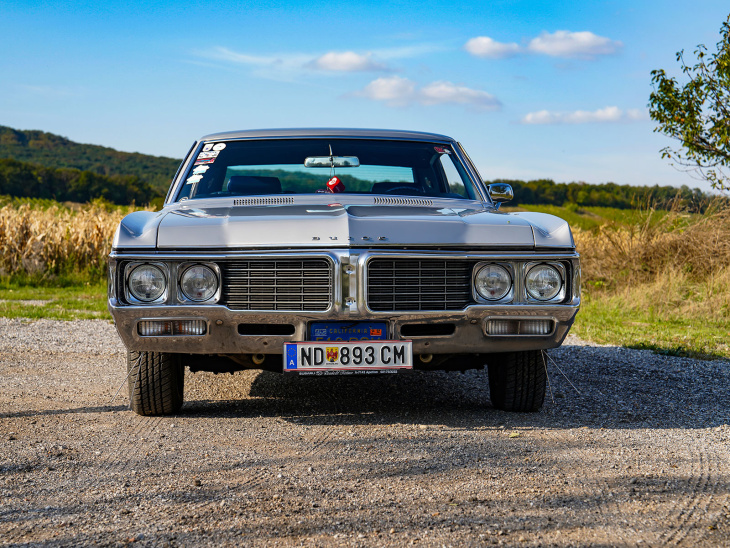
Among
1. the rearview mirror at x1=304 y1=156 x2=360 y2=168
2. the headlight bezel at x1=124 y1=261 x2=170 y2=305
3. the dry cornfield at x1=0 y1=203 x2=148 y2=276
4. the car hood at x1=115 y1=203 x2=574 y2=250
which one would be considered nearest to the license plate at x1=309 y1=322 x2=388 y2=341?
the car hood at x1=115 y1=203 x2=574 y2=250

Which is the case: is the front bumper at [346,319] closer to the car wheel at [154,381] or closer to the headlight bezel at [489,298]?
the headlight bezel at [489,298]

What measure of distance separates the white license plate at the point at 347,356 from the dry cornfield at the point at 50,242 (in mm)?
12214

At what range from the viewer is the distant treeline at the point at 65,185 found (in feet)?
177

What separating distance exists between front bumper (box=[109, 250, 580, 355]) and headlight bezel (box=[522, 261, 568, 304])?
0.03 metres

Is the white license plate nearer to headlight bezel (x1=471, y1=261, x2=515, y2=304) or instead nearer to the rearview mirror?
headlight bezel (x1=471, y1=261, x2=515, y2=304)

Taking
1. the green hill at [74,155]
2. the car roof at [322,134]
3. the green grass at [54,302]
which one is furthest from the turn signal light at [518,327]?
the green hill at [74,155]

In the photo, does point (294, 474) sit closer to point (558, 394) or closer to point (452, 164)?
point (558, 394)

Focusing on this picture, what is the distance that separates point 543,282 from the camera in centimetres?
398

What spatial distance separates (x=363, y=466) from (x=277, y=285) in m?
1.07

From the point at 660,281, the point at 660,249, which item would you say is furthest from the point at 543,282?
the point at 660,249

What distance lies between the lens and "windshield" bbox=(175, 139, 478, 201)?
202 inches

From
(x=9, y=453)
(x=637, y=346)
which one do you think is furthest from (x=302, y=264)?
(x=637, y=346)

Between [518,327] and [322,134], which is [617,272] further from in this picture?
[518,327]

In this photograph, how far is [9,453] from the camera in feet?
11.7
